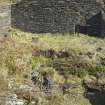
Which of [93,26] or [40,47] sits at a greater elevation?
[93,26]

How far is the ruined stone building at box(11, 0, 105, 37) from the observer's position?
18016mm

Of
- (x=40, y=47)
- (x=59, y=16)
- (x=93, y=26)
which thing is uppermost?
(x=59, y=16)

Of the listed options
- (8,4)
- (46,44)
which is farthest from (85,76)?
(8,4)

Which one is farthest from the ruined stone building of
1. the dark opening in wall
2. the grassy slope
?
the grassy slope

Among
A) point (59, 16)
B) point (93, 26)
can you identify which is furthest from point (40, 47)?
point (93, 26)

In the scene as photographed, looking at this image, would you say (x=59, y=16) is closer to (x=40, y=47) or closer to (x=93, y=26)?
(x=93, y=26)

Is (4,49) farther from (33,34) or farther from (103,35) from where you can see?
(103,35)

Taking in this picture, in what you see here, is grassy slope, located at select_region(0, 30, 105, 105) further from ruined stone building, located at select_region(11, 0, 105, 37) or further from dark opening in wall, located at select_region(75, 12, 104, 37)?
dark opening in wall, located at select_region(75, 12, 104, 37)

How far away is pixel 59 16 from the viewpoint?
18.1 meters

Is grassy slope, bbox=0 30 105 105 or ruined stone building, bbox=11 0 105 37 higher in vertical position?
ruined stone building, bbox=11 0 105 37

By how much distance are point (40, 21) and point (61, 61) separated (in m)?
3.45

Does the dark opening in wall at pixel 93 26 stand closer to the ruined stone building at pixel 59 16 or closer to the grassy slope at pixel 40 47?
the ruined stone building at pixel 59 16

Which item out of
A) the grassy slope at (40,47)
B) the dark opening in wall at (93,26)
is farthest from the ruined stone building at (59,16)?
the grassy slope at (40,47)

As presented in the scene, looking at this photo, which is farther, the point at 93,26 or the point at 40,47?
the point at 93,26
